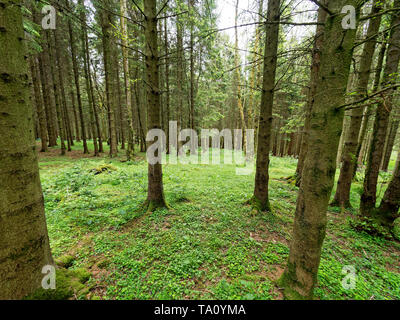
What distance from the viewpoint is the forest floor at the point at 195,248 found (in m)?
2.29

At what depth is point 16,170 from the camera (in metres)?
1.57

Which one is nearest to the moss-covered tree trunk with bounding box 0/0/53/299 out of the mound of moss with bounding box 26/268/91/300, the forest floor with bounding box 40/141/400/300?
the mound of moss with bounding box 26/268/91/300

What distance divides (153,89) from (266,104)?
2862 mm

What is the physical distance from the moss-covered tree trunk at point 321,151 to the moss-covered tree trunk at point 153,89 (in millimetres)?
3198

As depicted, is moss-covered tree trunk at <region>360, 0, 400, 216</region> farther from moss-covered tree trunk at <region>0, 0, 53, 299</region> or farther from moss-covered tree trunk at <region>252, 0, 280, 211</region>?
moss-covered tree trunk at <region>0, 0, 53, 299</region>

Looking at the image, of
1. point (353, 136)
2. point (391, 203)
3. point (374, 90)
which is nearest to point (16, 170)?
point (374, 90)

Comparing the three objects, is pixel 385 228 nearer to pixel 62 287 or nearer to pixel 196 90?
pixel 62 287

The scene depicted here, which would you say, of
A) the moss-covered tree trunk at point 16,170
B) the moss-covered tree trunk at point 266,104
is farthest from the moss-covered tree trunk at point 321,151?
the moss-covered tree trunk at point 16,170

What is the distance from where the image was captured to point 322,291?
223cm

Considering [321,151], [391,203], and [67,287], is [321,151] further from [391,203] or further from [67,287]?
[391,203]

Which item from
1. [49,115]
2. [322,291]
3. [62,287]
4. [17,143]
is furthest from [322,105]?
[49,115]

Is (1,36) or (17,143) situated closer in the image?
(1,36)

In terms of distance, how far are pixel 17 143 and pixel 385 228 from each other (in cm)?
697

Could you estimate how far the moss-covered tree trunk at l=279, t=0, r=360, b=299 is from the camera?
1633mm
